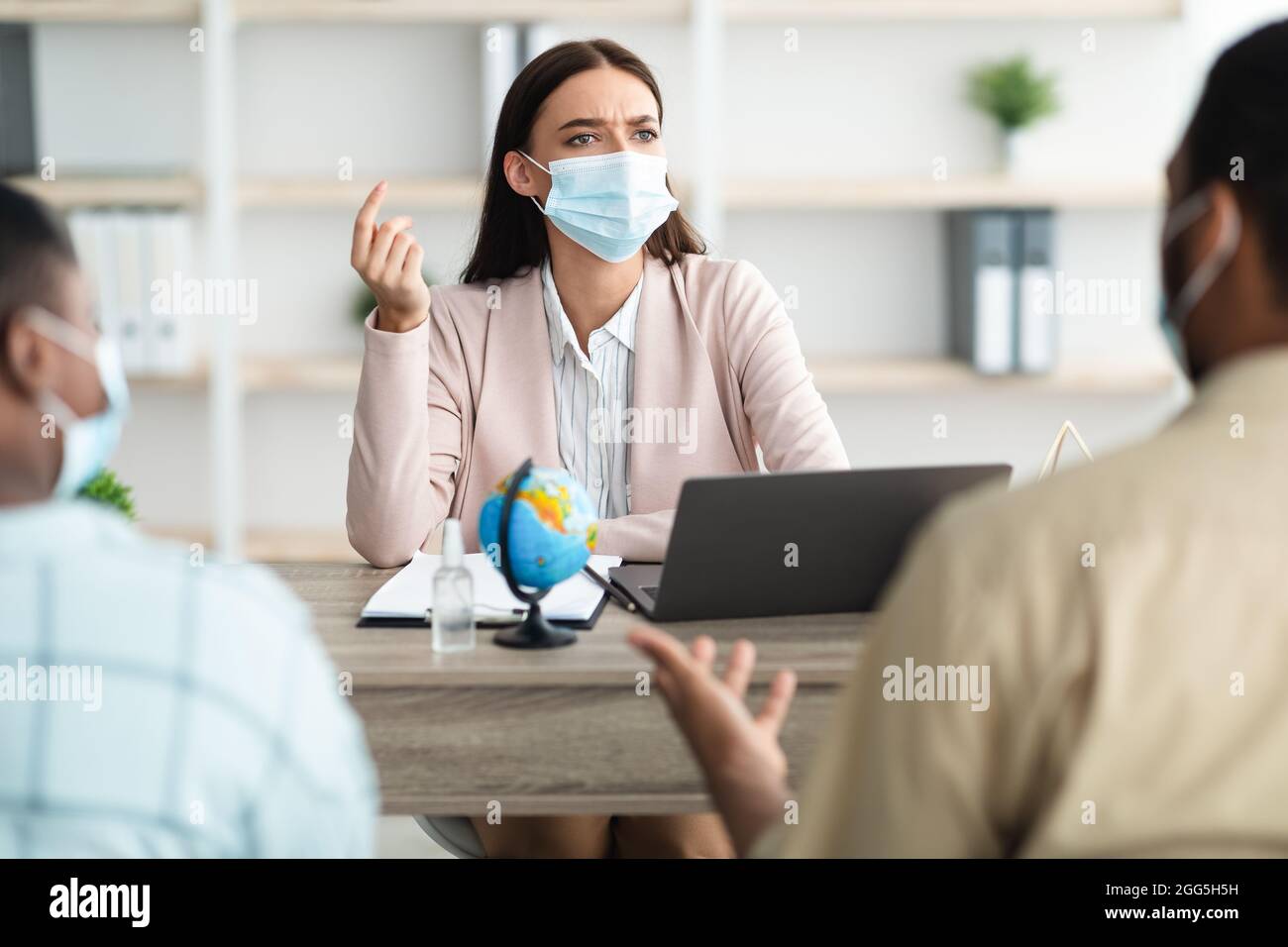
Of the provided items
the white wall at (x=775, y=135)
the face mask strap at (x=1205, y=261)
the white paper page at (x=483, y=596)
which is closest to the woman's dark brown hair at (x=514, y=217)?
the white paper page at (x=483, y=596)

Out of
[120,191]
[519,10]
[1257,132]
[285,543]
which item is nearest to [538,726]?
[1257,132]

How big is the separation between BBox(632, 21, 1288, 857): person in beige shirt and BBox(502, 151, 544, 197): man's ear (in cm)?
151

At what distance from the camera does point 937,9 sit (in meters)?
3.07

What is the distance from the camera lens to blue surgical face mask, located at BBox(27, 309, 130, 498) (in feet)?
2.48

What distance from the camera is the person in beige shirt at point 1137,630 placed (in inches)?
25.7

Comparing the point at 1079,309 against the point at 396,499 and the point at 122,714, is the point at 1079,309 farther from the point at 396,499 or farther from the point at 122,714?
the point at 122,714

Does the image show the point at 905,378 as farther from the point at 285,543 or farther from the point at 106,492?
the point at 106,492

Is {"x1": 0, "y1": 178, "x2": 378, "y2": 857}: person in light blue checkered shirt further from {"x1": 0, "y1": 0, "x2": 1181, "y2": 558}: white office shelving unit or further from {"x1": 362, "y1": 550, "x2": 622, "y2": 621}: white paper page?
{"x1": 0, "y1": 0, "x2": 1181, "y2": 558}: white office shelving unit

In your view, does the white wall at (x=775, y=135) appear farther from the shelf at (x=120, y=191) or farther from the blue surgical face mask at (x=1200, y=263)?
the blue surgical face mask at (x=1200, y=263)

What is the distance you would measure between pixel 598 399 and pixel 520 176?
0.40 metres

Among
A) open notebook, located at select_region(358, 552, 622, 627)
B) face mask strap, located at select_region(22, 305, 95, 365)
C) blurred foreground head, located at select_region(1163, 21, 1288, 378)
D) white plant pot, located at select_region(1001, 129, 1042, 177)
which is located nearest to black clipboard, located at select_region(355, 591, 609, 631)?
open notebook, located at select_region(358, 552, 622, 627)

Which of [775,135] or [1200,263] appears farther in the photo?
[775,135]

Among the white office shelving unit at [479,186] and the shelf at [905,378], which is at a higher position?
the white office shelving unit at [479,186]

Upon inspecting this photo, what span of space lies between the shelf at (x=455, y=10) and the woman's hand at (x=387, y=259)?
147 cm
